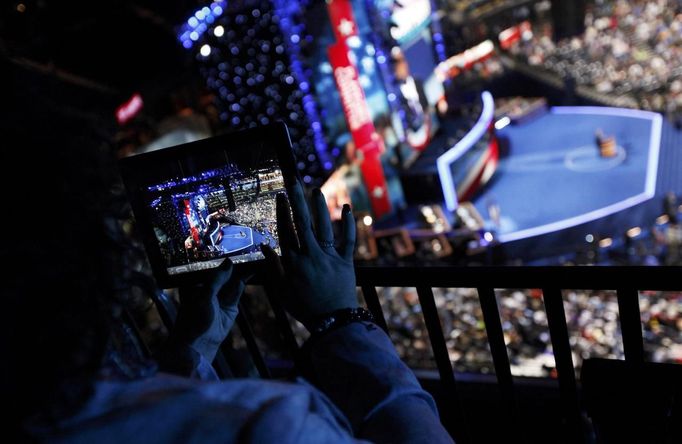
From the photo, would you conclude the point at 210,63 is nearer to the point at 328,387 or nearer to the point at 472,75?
the point at 472,75

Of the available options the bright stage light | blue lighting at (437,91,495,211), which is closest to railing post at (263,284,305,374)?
blue lighting at (437,91,495,211)

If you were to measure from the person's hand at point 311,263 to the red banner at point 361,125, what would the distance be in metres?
8.93

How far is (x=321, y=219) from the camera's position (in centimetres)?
93

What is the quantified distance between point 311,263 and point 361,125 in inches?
361

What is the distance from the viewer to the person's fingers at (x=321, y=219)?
923mm

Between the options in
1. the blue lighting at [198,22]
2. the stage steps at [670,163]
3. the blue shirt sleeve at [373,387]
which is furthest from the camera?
the blue lighting at [198,22]

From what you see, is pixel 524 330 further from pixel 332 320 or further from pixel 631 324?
pixel 332 320

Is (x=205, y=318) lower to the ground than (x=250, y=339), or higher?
higher

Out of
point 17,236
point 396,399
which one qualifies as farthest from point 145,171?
point 396,399

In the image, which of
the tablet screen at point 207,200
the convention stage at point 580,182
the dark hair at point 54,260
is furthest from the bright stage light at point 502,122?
the dark hair at point 54,260

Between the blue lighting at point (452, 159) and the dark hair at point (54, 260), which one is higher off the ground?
the dark hair at point (54, 260)

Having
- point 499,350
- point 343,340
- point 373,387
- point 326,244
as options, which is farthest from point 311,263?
point 499,350

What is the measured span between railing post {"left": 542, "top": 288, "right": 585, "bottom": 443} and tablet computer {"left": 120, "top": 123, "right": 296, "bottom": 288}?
69cm

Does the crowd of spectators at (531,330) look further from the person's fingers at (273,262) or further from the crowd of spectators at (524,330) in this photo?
the person's fingers at (273,262)
